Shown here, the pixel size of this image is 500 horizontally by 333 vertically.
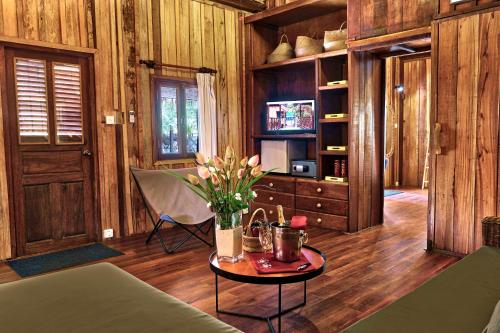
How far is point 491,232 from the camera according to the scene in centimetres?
201

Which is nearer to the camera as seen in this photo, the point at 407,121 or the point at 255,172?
the point at 255,172

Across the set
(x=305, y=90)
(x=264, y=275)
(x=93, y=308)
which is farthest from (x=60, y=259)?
(x=305, y=90)

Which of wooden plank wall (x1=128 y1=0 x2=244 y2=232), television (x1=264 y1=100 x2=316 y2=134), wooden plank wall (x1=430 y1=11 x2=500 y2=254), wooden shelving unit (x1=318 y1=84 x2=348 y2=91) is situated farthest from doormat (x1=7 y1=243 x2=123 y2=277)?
wooden plank wall (x1=430 y1=11 x2=500 y2=254)

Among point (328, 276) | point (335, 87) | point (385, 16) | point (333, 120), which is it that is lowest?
point (328, 276)

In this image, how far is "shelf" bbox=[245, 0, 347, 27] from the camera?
15.7ft

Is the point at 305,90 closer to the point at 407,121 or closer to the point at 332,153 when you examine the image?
the point at 332,153

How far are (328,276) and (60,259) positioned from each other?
8.09ft

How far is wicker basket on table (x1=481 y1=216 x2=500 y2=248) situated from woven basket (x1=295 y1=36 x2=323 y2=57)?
3384 mm

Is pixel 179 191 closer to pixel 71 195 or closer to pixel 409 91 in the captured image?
pixel 71 195

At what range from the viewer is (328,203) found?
15.3 ft

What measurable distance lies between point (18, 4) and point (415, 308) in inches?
162

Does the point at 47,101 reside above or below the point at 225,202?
above

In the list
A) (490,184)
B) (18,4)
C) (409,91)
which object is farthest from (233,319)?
(409,91)

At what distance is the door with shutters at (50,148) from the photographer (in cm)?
378
